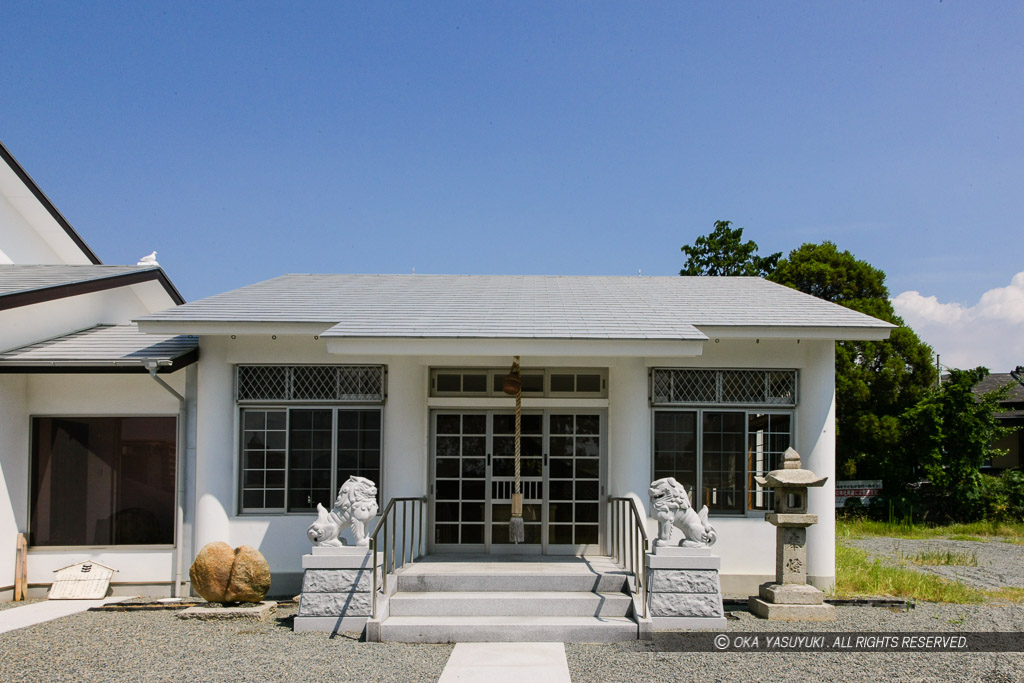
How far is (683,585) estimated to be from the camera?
8.00m

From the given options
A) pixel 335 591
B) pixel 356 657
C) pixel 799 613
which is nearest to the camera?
pixel 356 657

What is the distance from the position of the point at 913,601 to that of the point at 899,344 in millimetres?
14377

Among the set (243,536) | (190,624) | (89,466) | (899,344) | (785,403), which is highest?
(899,344)

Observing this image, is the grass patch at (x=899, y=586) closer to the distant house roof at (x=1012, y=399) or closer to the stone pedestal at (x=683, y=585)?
the stone pedestal at (x=683, y=585)

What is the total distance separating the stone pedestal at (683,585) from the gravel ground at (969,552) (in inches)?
199

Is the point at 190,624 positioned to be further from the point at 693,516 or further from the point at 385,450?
the point at 693,516

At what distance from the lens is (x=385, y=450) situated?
9734mm

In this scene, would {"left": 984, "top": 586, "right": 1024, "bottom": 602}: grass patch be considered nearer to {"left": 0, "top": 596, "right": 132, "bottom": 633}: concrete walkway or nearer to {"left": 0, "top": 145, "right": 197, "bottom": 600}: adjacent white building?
{"left": 0, "top": 145, "right": 197, "bottom": 600}: adjacent white building

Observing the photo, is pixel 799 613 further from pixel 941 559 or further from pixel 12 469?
pixel 12 469

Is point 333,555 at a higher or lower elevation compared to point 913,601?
higher

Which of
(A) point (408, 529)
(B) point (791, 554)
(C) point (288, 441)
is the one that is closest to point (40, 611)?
(C) point (288, 441)

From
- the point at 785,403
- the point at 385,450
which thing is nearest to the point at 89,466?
the point at 385,450

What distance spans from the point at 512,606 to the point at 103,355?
5904mm

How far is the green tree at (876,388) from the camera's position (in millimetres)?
20453
